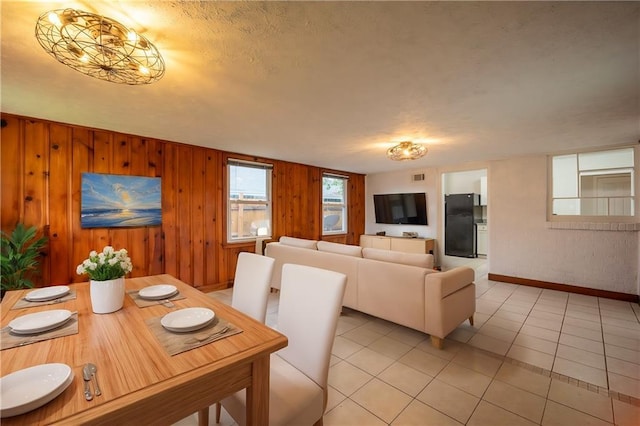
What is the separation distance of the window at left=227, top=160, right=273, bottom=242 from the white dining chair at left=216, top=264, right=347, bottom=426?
10.4ft

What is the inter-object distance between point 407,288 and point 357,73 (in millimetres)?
1928

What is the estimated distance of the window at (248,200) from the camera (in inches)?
176

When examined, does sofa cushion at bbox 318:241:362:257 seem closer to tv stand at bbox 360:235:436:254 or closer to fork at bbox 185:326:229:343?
fork at bbox 185:326:229:343

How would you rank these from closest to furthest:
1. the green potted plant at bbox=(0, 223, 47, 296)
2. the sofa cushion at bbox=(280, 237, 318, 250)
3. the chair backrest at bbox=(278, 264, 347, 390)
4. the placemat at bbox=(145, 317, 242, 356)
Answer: the placemat at bbox=(145, 317, 242, 356) → the chair backrest at bbox=(278, 264, 347, 390) → the green potted plant at bbox=(0, 223, 47, 296) → the sofa cushion at bbox=(280, 237, 318, 250)

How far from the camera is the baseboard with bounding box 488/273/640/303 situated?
12.1 ft

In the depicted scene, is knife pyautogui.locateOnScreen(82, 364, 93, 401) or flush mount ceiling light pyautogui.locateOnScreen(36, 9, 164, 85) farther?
A: flush mount ceiling light pyautogui.locateOnScreen(36, 9, 164, 85)

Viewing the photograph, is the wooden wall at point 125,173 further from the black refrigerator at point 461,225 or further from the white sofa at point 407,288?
the black refrigerator at point 461,225

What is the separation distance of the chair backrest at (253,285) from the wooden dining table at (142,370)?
409mm

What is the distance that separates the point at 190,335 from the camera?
111 cm

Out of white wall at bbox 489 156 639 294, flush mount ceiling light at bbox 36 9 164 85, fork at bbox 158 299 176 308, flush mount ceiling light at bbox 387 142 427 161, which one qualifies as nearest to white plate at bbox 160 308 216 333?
fork at bbox 158 299 176 308

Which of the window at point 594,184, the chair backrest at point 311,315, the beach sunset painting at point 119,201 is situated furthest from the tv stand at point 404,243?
the chair backrest at point 311,315

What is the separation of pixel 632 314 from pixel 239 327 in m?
4.73

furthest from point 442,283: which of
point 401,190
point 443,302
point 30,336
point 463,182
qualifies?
point 463,182

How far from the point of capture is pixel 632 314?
3.21m
